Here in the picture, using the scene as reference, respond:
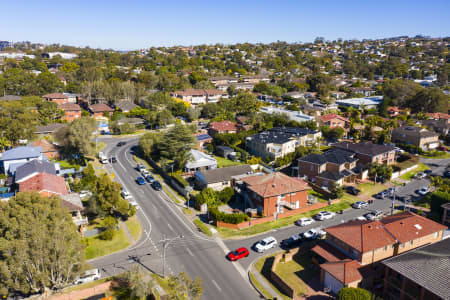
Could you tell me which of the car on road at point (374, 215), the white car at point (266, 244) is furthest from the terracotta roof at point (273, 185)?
the car on road at point (374, 215)

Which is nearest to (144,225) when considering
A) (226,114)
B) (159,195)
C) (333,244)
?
(159,195)

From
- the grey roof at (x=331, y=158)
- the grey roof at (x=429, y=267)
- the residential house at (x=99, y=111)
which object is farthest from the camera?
the residential house at (x=99, y=111)

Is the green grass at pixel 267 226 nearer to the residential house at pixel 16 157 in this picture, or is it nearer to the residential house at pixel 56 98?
the residential house at pixel 16 157

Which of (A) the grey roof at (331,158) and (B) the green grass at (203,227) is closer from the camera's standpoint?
(B) the green grass at (203,227)

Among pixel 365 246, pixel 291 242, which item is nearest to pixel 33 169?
pixel 291 242

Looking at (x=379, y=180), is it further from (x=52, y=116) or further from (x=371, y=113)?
(x=52, y=116)

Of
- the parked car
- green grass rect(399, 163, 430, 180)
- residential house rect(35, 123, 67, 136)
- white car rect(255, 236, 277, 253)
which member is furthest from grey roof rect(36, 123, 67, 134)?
green grass rect(399, 163, 430, 180)
